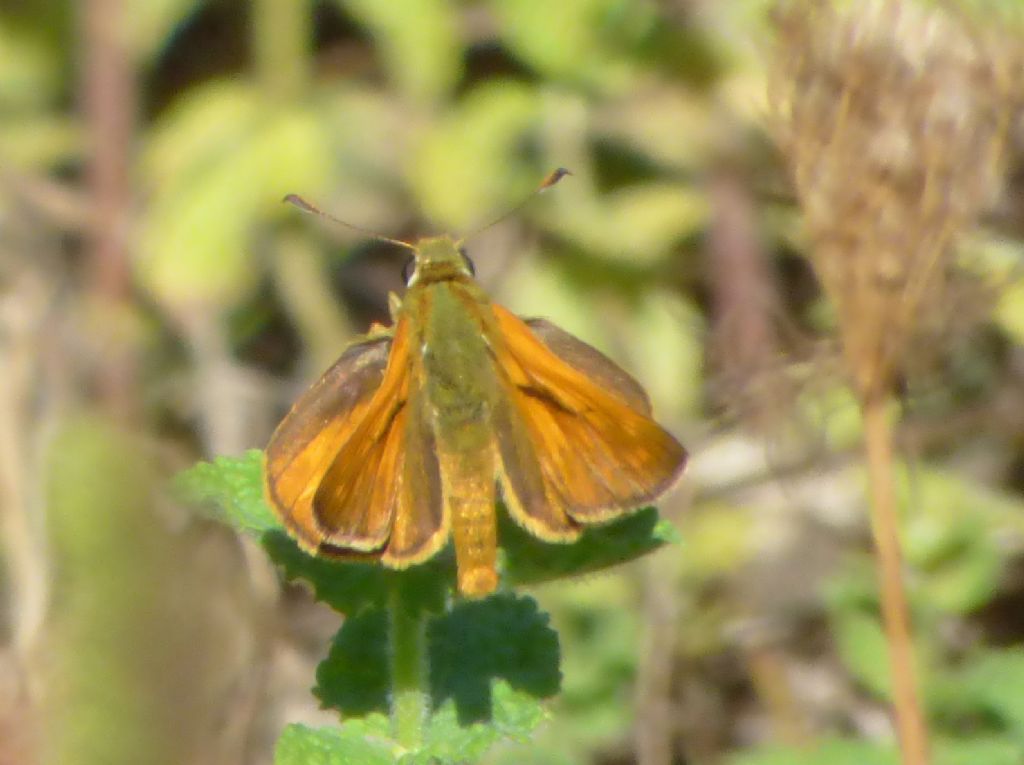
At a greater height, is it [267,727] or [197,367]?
[197,367]

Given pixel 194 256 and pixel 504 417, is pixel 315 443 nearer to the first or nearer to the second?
pixel 504 417

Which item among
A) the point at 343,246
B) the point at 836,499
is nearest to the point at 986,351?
the point at 836,499

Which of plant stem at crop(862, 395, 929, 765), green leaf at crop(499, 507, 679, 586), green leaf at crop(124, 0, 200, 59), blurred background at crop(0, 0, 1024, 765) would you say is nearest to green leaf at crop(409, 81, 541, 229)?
blurred background at crop(0, 0, 1024, 765)

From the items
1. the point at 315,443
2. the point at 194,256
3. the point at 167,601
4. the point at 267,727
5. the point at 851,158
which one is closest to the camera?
the point at 167,601

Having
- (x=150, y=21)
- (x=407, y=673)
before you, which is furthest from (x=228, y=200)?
(x=407, y=673)

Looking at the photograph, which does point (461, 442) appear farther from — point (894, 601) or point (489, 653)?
point (894, 601)

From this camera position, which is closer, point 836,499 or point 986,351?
point 986,351

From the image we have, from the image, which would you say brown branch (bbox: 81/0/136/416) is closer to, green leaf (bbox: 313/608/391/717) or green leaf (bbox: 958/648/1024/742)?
green leaf (bbox: 958/648/1024/742)
